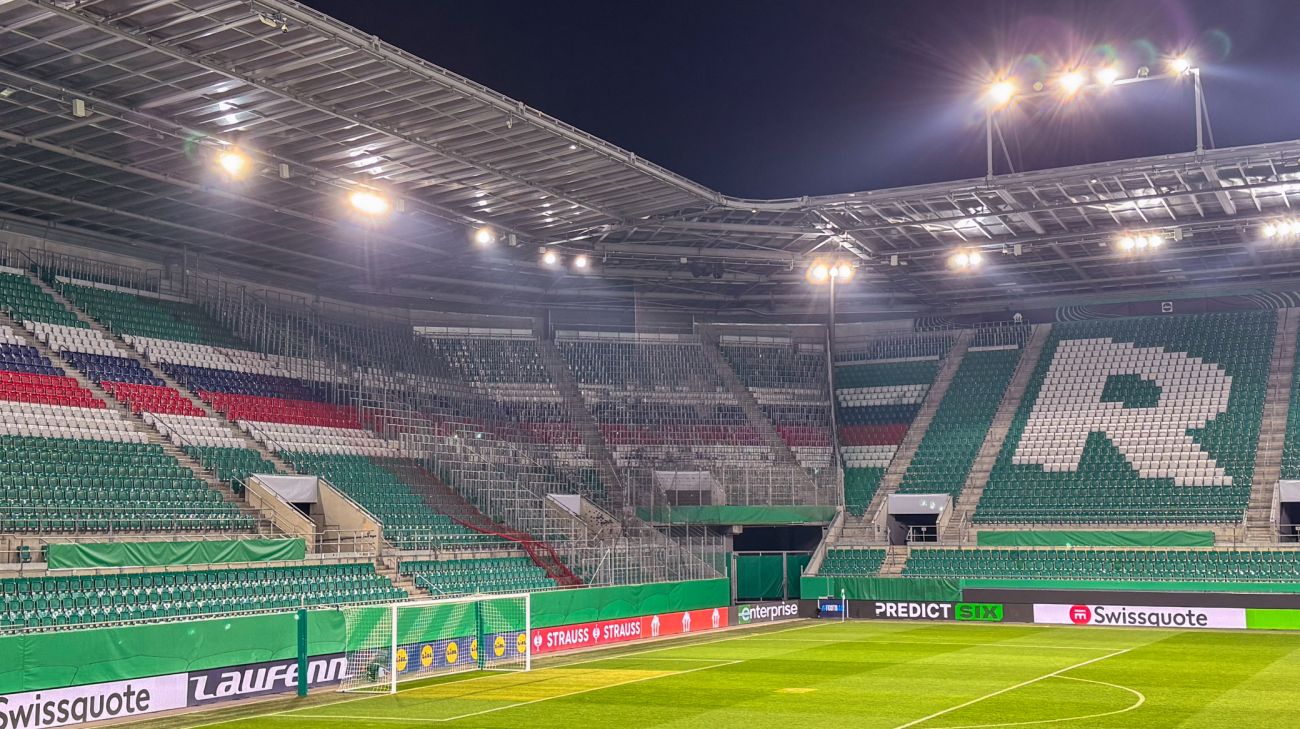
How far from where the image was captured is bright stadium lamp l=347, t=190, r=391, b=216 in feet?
113

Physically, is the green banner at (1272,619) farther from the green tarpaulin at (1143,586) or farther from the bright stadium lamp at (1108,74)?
the bright stadium lamp at (1108,74)

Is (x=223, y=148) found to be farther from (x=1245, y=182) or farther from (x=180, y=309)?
(x=1245, y=182)

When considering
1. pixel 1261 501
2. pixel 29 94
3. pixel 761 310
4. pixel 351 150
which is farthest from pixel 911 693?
pixel 761 310

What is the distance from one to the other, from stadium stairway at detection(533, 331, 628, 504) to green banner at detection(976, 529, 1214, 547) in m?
13.2

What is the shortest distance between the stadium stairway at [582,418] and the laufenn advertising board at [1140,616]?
603 inches

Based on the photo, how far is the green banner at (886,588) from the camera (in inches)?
1689

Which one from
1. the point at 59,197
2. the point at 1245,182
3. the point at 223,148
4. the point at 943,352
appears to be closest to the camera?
the point at 223,148

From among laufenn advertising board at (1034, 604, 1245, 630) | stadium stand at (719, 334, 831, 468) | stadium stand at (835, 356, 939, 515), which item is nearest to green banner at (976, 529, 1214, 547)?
laufenn advertising board at (1034, 604, 1245, 630)

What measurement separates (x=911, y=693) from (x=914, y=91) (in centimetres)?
2527

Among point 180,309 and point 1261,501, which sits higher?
point 180,309

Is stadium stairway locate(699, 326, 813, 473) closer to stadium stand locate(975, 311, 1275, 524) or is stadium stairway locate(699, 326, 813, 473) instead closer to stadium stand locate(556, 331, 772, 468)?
stadium stand locate(556, 331, 772, 468)

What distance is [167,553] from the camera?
90.4ft

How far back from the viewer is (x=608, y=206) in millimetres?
38500

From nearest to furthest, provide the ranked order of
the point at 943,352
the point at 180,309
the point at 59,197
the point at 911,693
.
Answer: the point at 911,693
the point at 59,197
the point at 180,309
the point at 943,352
